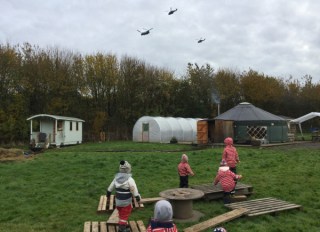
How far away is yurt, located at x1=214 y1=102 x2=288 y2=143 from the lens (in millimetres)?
29781

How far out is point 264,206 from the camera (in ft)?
28.0

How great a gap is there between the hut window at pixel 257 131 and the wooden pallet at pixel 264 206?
21.6 meters

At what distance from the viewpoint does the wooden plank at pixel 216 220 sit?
277 inches

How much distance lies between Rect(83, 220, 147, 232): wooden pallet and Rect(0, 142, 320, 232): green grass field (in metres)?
0.31

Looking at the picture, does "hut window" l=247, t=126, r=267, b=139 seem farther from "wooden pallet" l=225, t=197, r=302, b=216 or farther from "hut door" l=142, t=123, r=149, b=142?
"wooden pallet" l=225, t=197, r=302, b=216

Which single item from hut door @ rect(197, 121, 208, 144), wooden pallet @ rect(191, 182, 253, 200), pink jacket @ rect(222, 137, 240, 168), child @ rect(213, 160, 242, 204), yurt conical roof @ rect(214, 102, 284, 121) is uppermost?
yurt conical roof @ rect(214, 102, 284, 121)

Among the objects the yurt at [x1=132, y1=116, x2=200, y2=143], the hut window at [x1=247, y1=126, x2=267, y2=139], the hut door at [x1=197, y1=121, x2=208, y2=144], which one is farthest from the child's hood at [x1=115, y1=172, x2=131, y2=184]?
the yurt at [x1=132, y1=116, x2=200, y2=143]

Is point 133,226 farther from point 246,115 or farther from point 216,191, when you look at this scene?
point 246,115

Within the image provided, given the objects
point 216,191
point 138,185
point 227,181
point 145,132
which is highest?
point 145,132

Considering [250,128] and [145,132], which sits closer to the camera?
[250,128]

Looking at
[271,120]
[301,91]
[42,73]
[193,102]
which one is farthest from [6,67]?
[301,91]

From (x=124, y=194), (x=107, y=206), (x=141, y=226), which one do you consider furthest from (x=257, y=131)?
(x=124, y=194)

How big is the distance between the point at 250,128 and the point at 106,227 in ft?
80.9

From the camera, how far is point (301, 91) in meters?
52.9
